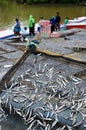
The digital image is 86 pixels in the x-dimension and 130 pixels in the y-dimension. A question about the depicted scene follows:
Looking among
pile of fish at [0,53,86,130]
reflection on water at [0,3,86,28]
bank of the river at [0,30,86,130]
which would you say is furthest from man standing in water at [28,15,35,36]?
reflection on water at [0,3,86,28]

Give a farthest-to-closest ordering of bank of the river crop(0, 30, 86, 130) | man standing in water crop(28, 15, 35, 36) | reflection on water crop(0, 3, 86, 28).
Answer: reflection on water crop(0, 3, 86, 28) → man standing in water crop(28, 15, 35, 36) → bank of the river crop(0, 30, 86, 130)

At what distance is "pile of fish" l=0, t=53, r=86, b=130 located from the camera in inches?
231

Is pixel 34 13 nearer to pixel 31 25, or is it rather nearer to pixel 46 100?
pixel 31 25

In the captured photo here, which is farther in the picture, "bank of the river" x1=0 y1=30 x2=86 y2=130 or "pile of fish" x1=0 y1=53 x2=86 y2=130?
"bank of the river" x1=0 y1=30 x2=86 y2=130

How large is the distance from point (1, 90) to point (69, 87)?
1.64 meters

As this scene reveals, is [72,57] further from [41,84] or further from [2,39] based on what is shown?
[2,39]

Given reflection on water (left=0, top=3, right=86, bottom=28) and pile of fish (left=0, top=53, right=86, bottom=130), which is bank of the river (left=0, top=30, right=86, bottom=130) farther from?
reflection on water (left=0, top=3, right=86, bottom=28)

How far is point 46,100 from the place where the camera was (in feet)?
21.0

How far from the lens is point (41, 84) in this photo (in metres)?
7.05

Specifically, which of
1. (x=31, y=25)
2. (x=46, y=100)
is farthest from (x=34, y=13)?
(x=46, y=100)

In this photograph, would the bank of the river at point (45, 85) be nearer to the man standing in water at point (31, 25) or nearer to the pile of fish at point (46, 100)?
the pile of fish at point (46, 100)

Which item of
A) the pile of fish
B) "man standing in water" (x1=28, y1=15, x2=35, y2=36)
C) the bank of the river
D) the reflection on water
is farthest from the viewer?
the reflection on water

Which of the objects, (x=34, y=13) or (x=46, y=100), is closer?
(x=46, y=100)

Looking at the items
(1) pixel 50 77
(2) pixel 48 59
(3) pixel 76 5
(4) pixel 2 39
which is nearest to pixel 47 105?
(1) pixel 50 77
